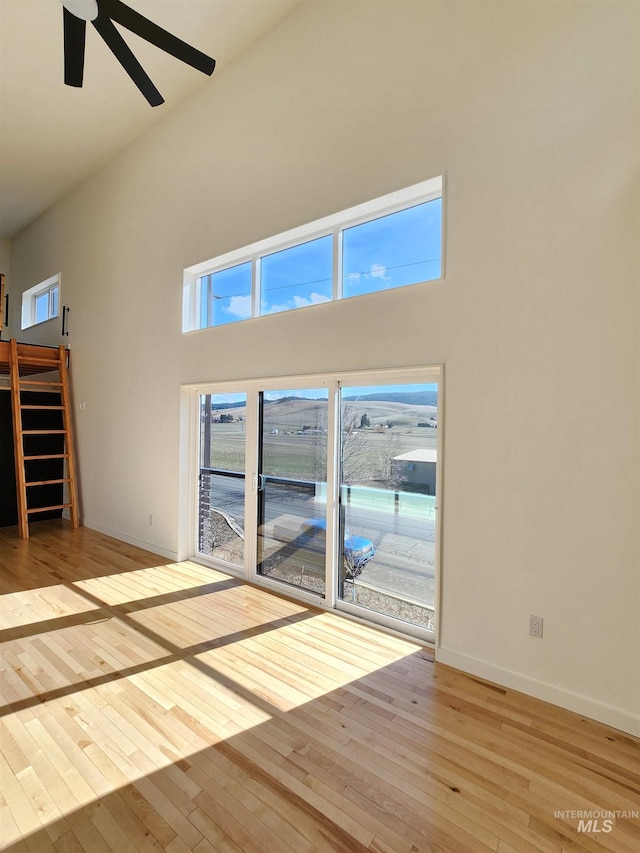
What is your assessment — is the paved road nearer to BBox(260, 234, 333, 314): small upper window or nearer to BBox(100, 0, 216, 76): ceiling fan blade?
BBox(260, 234, 333, 314): small upper window

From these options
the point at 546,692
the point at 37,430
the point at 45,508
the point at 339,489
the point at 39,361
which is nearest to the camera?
the point at 546,692

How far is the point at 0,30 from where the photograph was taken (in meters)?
3.65

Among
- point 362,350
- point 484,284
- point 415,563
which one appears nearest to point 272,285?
point 362,350

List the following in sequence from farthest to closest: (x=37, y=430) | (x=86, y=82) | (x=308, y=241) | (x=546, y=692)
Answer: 1. (x=37, y=430)
2. (x=86, y=82)
3. (x=308, y=241)
4. (x=546, y=692)

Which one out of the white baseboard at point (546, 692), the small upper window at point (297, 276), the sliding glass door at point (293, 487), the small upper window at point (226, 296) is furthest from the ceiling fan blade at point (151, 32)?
the white baseboard at point (546, 692)

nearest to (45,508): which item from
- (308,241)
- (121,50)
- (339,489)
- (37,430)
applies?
(37,430)

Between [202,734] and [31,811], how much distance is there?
0.67 m

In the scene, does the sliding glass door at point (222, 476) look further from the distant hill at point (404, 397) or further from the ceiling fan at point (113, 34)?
the ceiling fan at point (113, 34)

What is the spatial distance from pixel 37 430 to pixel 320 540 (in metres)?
4.53

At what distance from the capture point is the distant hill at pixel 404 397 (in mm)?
2822

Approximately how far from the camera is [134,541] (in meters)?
5.02

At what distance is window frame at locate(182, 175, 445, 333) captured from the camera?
2.87 metres

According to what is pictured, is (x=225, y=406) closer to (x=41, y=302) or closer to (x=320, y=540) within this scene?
(x=320, y=540)

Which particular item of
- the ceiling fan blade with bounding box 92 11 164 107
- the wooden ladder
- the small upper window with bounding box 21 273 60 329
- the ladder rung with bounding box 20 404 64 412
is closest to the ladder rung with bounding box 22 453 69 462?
the wooden ladder
